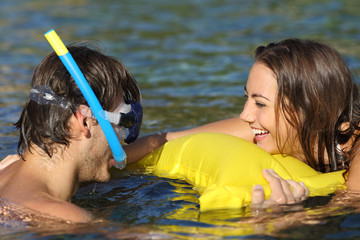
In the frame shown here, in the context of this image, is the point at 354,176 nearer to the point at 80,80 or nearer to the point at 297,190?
the point at 297,190

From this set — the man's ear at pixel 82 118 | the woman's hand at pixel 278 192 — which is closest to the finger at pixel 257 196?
the woman's hand at pixel 278 192

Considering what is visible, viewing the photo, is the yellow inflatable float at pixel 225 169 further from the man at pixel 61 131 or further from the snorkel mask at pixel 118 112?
the man at pixel 61 131

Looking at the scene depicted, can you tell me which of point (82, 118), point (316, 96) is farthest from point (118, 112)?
point (316, 96)

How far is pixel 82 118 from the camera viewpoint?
3.85 m

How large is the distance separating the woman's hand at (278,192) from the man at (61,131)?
1.09 metres

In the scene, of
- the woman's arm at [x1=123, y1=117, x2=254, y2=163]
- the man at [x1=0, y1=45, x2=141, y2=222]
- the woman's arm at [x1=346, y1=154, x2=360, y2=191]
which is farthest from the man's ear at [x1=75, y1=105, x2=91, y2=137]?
the woman's arm at [x1=346, y1=154, x2=360, y2=191]

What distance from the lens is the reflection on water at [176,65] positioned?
373cm

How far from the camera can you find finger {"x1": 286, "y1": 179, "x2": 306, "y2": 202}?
4027 millimetres

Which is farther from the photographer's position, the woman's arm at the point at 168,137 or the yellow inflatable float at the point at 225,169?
the woman's arm at the point at 168,137

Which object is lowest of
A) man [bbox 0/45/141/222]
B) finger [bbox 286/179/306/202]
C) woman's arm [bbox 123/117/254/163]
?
finger [bbox 286/179/306/202]

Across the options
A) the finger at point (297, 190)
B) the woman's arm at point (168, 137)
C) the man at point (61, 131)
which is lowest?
the finger at point (297, 190)

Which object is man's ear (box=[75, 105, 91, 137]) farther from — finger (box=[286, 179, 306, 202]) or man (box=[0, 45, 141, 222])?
finger (box=[286, 179, 306, 202])

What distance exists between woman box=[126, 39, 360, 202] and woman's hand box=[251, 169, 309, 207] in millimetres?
460

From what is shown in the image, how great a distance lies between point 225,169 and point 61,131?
117cm
